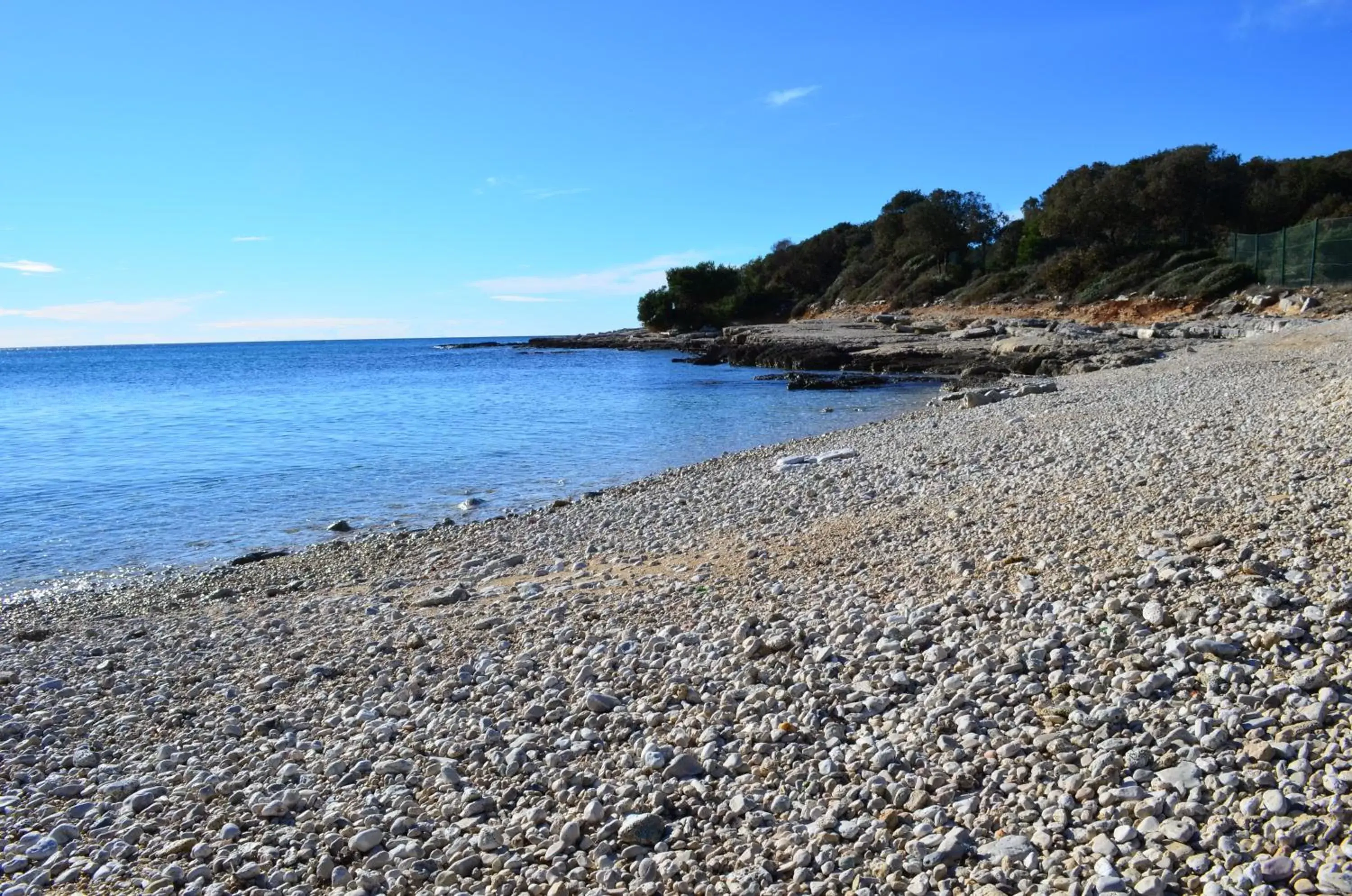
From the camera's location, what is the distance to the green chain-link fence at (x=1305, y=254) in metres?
31.0

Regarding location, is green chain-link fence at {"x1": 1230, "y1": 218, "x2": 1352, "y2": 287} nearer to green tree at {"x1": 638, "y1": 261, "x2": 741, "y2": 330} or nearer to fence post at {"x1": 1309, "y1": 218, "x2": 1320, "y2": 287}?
fence post at {"x1": 1309, "y1": 218, "x2": 1320, "y2": 287}

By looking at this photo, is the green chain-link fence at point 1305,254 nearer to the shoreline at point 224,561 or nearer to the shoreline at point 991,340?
the shoreline at point 991,340

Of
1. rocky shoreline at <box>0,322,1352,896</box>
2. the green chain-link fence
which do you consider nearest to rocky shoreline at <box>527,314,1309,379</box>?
the green chain-link fence

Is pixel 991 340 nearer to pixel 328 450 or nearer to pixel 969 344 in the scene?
pixel 969 344

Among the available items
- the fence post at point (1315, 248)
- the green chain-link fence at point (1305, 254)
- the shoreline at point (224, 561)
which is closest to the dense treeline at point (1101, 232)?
the green chain-link fence at point (1305, 254)

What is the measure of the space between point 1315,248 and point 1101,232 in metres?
24.1

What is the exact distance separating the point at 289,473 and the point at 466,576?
11.4 m

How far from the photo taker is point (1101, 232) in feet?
181

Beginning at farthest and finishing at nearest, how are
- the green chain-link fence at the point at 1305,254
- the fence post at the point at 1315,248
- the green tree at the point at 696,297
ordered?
the green tree at the point at 696,297, the fence post at the point at 1315,248, the green chain-link fence at the point at 1305,254

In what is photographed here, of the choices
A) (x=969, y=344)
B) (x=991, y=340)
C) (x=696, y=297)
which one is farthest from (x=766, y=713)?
(x=696, y=297)

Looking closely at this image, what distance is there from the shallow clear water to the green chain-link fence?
45.6 feet

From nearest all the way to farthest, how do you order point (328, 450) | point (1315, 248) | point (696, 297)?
1. point (328, 450)
2. point (1315, 248)
3. point (696, 297)

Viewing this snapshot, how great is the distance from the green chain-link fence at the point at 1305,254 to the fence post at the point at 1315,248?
0.05ft

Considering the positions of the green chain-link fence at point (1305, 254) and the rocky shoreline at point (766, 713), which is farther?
the green chain-link fence at point (1305, 254)
